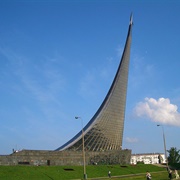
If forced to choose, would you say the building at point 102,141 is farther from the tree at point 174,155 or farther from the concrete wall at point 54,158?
the tree at point 174,155

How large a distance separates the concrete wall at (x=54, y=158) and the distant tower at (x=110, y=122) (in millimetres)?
3543

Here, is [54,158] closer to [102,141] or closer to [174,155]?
[102,141]

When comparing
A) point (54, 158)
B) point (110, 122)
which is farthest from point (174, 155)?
point (54, 158)

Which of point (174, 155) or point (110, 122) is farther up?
point (110, 122)

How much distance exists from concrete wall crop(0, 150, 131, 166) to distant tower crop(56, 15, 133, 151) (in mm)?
3543

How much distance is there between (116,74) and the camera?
61969 millimetres

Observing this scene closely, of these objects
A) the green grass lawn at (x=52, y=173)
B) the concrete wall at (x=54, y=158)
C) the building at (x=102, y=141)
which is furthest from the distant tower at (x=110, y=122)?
the green grass lawn at (x=52, y=173)

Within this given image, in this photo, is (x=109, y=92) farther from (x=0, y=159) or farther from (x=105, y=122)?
(x=0, y=159)

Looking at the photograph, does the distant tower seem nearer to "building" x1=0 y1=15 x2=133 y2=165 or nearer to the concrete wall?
"building" x1=0 y1=15 x2=133 y2=165

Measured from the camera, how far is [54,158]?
36.9 meters

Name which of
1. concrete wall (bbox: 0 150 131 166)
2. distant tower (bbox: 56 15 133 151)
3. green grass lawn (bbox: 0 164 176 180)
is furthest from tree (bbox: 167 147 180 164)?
green grass lawn (bbox: 0 164 176 180)

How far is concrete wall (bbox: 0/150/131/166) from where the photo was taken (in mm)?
32906

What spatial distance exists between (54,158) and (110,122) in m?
21.0

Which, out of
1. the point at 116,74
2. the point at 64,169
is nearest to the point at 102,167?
the point at 64,169
